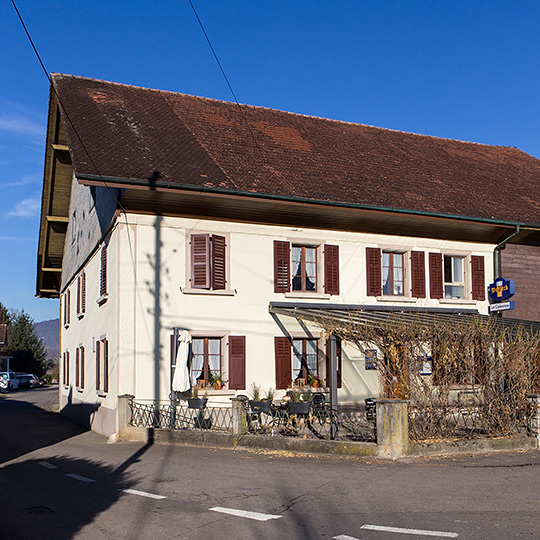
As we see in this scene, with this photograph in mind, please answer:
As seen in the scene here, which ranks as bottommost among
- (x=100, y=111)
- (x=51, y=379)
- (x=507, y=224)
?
(x=51, y=379)

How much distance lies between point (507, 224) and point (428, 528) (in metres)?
15.3

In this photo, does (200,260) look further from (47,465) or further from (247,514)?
(247,514)

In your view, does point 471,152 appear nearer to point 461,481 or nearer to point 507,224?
point 507,224

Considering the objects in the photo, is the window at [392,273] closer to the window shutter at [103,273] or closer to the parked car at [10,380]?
the window shutter at [103,273]

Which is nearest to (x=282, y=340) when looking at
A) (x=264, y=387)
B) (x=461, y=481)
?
(x=264, y=387)

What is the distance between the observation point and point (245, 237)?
18594 millimetres

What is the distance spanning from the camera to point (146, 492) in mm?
9484

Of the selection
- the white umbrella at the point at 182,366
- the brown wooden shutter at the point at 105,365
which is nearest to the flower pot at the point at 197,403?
the white umbrella at the point at 182,366

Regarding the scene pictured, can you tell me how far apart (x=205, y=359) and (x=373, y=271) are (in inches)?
221

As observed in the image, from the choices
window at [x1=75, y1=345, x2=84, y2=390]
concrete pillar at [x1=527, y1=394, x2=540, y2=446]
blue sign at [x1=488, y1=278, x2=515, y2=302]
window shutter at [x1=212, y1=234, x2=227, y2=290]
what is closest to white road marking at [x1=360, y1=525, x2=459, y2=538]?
concrete pillar at [x1=527, y1=394, x2=540, y2=446]

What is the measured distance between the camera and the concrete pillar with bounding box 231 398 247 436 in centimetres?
1398

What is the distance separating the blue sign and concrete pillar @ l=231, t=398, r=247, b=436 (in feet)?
33.7

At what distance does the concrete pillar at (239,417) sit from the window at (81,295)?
1123cm

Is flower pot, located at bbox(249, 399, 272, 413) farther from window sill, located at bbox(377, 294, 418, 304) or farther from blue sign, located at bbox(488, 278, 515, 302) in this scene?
blue sign, located at bbox(488, 278, 515, 302)
